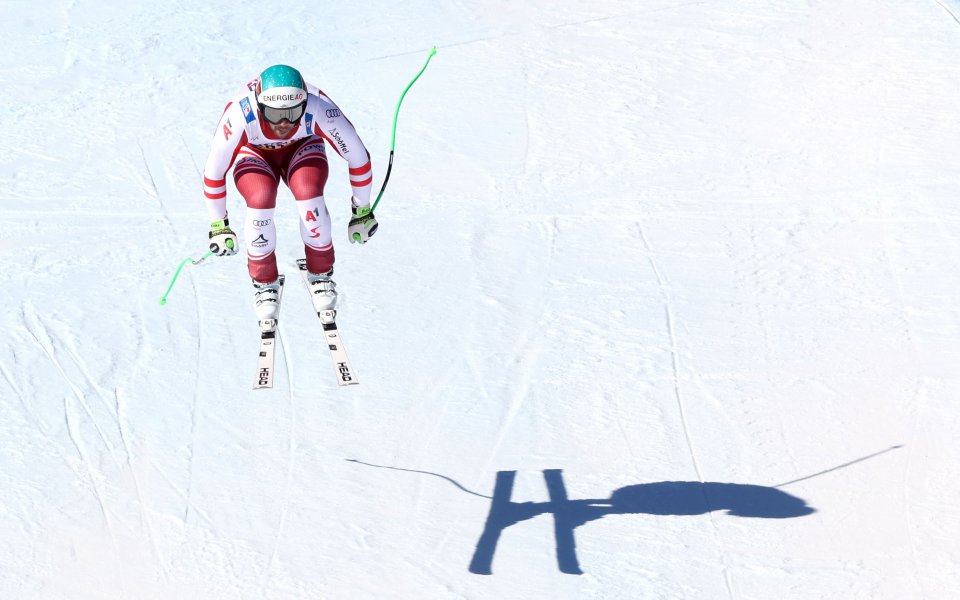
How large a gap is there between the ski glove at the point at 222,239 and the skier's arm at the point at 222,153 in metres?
0.05

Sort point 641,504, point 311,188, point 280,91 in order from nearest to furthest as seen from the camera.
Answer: point 280,91
point 311,188
point 641,504

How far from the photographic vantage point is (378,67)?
57.4 ft

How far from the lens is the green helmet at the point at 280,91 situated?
27.2 feet

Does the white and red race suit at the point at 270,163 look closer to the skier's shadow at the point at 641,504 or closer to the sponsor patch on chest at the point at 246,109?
the sponsor patch on chest at the point at 246,109

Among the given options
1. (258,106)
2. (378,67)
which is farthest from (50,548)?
(378,67)

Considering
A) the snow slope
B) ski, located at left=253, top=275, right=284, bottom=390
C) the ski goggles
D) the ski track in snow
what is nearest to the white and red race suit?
the ski goggles

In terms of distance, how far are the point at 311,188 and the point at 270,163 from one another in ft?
1.07

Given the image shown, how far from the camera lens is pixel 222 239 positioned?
8875 mm

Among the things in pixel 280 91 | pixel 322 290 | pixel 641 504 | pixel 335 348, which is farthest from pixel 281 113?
pixel 641 504

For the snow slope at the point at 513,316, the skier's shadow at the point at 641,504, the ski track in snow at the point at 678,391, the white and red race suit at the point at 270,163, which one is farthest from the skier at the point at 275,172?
the ski track in snow at the point at 678,391

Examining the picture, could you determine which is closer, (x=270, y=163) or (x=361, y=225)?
(x=270, y=163)

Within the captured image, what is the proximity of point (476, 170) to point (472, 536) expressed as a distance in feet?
19.9

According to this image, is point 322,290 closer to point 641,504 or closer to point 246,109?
point 246,109

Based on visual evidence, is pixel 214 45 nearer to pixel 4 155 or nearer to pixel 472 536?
pixel 4 155
